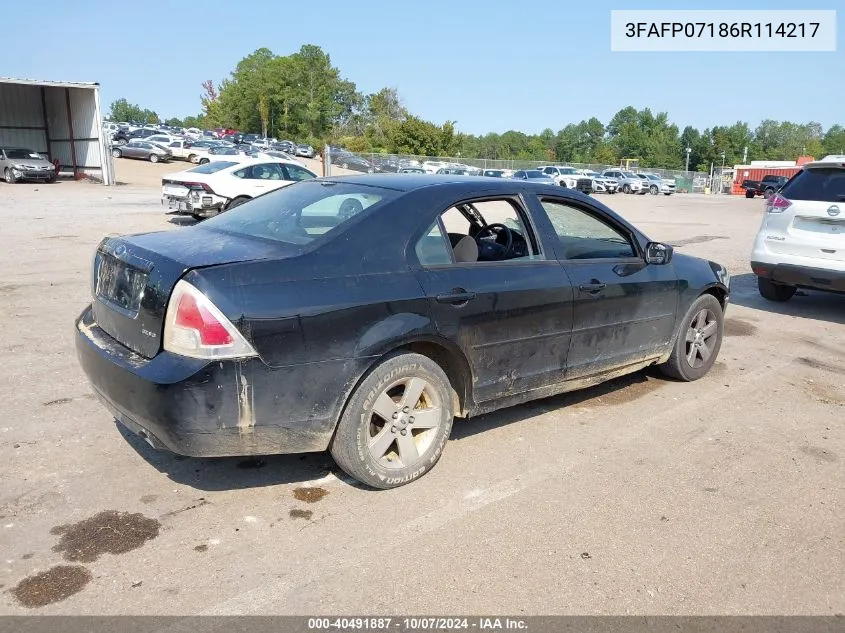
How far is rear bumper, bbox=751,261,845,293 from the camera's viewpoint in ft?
24.6

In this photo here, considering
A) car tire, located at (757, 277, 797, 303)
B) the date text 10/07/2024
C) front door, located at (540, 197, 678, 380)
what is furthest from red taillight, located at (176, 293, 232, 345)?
car tire, located at (757, 277, 797, 303)

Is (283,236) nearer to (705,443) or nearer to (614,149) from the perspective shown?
(705,443)

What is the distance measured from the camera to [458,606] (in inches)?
107

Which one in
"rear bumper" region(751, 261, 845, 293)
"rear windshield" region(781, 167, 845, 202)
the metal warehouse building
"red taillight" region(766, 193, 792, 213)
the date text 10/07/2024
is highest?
the metal warehouse building

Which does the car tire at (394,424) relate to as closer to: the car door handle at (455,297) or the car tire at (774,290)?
the car door handle at (455,297)

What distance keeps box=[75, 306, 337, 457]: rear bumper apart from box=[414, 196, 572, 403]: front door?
0.86m

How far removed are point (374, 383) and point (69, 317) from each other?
4.89m

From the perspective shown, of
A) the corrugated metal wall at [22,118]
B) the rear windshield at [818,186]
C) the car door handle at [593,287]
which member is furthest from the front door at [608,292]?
the corrugated metal wall at [22,118]

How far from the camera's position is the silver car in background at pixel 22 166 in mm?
28516

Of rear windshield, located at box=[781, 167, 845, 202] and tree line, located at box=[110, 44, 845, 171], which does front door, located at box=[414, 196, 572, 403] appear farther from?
tree line, located at box=[110, 44, 845, 171]

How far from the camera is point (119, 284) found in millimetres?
3465

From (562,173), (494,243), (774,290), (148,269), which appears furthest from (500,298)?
(562,173)

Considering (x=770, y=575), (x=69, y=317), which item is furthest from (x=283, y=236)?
(x=69, y=317)

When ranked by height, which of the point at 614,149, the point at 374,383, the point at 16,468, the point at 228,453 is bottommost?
the point at 16,468
